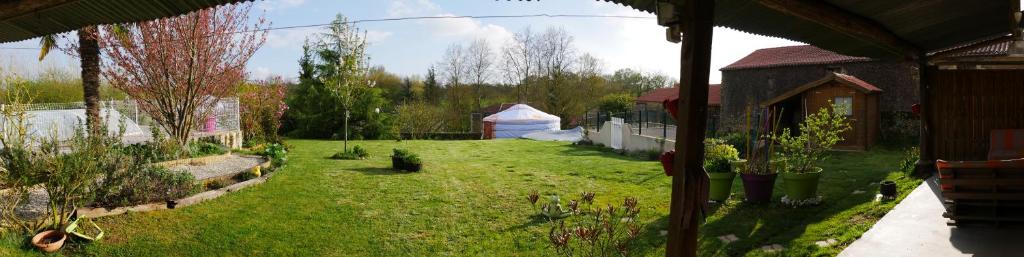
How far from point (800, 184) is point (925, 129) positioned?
10.1 ft

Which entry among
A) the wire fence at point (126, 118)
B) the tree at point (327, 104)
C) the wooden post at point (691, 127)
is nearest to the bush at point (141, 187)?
the wire fence at point (126, 118)

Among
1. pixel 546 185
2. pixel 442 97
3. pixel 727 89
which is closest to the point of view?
pixel 546 185

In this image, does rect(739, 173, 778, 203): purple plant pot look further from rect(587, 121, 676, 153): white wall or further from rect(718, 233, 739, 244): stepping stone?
rect(587, 121, 676, 153): white wall

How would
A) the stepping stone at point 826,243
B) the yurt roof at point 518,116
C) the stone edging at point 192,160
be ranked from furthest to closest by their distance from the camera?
the yurt roof at point 518,116
the stone edging at point 192,160
the stepping stone at point 826,243

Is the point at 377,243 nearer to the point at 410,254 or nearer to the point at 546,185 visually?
the point at 410,254

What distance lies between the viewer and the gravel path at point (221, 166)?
894cm

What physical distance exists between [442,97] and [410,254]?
26.6 m

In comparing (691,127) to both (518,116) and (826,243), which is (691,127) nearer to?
(826,243)

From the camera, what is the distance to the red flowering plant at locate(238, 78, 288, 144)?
15.4 metres

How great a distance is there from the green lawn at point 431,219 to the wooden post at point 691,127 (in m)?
1.86

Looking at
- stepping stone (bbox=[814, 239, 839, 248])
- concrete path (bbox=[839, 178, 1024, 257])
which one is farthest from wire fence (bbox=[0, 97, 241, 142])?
concrete path (bbox=[839, 178, 1024, 257])

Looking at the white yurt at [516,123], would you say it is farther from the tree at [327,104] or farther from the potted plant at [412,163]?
the potted plant at [412,163]

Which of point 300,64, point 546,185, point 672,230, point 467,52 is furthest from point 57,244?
point 467,52

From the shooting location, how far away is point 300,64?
79.4ft
